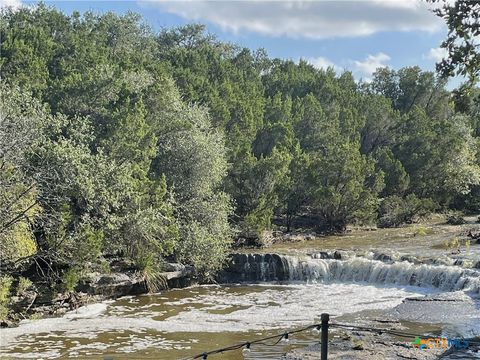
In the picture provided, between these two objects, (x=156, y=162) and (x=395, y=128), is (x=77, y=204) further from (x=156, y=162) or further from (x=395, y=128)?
(x=395, y=128)

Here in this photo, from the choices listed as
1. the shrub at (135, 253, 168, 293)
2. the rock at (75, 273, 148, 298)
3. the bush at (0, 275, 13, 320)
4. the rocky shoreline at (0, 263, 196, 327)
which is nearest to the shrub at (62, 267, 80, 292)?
the rocky shoreline at (0, 263, 196, 327)

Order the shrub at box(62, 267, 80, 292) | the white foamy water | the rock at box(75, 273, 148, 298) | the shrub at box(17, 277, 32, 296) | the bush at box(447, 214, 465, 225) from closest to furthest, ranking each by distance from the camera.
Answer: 1. the white foamy water
2. the shrub at box(17, 277, 32, 296)
3. the shrub at box(62, 267, 80, 292)
4. the rock at box(75, 273, 148, 298)
5. the bush at box(447, 214, 465, 225)

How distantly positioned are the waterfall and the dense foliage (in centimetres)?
165

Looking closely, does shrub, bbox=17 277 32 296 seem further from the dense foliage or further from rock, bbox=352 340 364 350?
rock, bbox=352 340 364 350

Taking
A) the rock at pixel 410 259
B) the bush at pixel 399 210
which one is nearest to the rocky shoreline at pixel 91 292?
the rock at pixel 410 259

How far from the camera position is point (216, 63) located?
55344mm

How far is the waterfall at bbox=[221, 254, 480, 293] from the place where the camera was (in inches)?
Answer: 964

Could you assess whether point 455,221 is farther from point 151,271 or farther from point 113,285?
point 113,285

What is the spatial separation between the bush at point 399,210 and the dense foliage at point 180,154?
0.36 feet

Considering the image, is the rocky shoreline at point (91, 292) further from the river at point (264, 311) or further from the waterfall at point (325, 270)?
the waterfall at point (325, 270)

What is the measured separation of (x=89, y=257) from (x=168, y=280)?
15.3 feet

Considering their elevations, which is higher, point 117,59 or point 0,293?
point 117,59

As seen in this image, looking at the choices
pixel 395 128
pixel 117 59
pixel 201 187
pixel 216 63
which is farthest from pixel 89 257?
pixel 395 128

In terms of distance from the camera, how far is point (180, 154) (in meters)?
28.5
